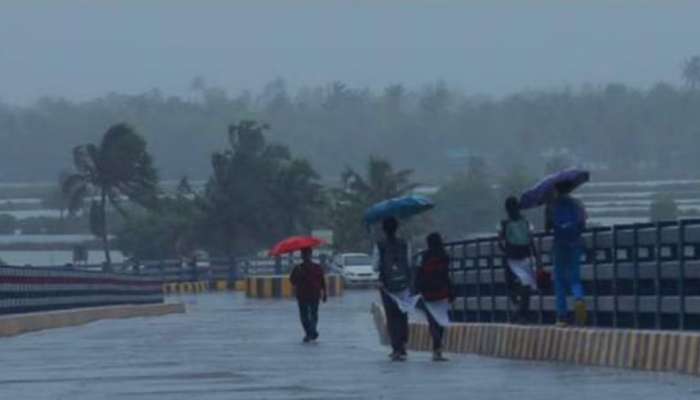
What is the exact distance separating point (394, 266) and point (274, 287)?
54.4 m

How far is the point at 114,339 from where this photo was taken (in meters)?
39.2

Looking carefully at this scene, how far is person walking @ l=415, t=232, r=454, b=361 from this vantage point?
29234 millimetres

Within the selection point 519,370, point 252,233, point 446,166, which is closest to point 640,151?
point 446,166

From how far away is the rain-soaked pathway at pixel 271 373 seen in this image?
2222 cm

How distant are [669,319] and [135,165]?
100938mm

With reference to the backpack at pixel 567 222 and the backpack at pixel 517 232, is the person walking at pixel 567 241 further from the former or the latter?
the backpack at pixel 517 232

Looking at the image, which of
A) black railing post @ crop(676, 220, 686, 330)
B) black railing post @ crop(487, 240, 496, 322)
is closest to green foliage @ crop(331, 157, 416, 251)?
black railing post @ crop(487, 240, 496, 322)

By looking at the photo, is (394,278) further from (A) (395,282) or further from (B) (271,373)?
(B) (271,373)

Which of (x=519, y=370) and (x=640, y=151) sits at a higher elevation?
(x=640, y=151)

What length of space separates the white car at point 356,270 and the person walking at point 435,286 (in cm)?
6570

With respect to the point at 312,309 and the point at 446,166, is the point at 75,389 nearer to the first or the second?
the point at 312,309

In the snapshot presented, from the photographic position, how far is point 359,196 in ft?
409

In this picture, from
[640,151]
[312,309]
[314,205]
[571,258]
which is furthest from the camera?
[640,151]

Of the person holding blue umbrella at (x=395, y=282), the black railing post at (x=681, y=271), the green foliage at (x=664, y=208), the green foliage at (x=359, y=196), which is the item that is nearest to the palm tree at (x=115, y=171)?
the green foliage at (x=359, y=196)
